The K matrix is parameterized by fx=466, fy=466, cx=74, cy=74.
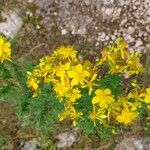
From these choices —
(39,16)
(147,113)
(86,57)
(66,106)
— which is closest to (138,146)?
(147,113)

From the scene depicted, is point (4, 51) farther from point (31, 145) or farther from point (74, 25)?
point (31, 145)

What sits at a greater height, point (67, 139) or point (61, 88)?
point (67, 139)

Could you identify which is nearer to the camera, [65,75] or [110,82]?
[65,75]

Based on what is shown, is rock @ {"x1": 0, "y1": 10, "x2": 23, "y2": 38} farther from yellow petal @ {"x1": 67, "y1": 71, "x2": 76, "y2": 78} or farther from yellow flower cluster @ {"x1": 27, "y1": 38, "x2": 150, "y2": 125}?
yellow petal @ {"x1": 67, "y1": 71, "x2": 76, "y2": 78}

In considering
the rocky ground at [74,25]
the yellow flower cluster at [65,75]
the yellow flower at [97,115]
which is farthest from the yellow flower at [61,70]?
the rocky ground at [74,25]

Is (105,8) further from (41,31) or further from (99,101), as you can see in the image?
(99,101)

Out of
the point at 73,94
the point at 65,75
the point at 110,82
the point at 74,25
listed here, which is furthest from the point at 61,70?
the point at 74,25
